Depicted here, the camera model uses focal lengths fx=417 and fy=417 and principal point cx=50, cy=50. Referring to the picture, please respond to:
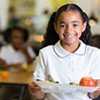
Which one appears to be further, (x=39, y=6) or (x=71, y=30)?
(x=39, y=6)

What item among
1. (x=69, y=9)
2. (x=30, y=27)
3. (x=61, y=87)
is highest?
(x=69, y=9)

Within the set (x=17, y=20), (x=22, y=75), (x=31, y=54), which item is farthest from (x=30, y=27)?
(x=22, y=75)

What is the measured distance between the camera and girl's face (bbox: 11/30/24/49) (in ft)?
15.3

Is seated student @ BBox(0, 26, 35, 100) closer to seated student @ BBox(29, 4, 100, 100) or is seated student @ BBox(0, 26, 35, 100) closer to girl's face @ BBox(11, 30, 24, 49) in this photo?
girl's face @ BBox(11, 30, 24, 49)

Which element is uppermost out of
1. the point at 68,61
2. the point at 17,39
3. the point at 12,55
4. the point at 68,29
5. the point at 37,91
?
the point at 68,29

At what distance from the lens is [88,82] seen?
178cm

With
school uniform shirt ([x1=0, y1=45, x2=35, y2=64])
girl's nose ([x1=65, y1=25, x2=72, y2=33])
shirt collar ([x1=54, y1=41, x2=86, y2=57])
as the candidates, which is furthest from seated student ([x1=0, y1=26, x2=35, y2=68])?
girl's nose ([x1=65, y1=25, x2=72, y2=33])

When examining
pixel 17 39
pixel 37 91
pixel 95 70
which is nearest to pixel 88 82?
pixel 95 70

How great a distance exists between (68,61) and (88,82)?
0.15m

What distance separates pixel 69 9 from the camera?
6.17 ft

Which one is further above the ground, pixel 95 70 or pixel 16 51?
pixel 95 70

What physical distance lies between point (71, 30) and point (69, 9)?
0.39 ft

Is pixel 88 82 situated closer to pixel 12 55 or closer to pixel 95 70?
pixel 95 70

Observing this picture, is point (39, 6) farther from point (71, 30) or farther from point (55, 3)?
point (71, 30)
